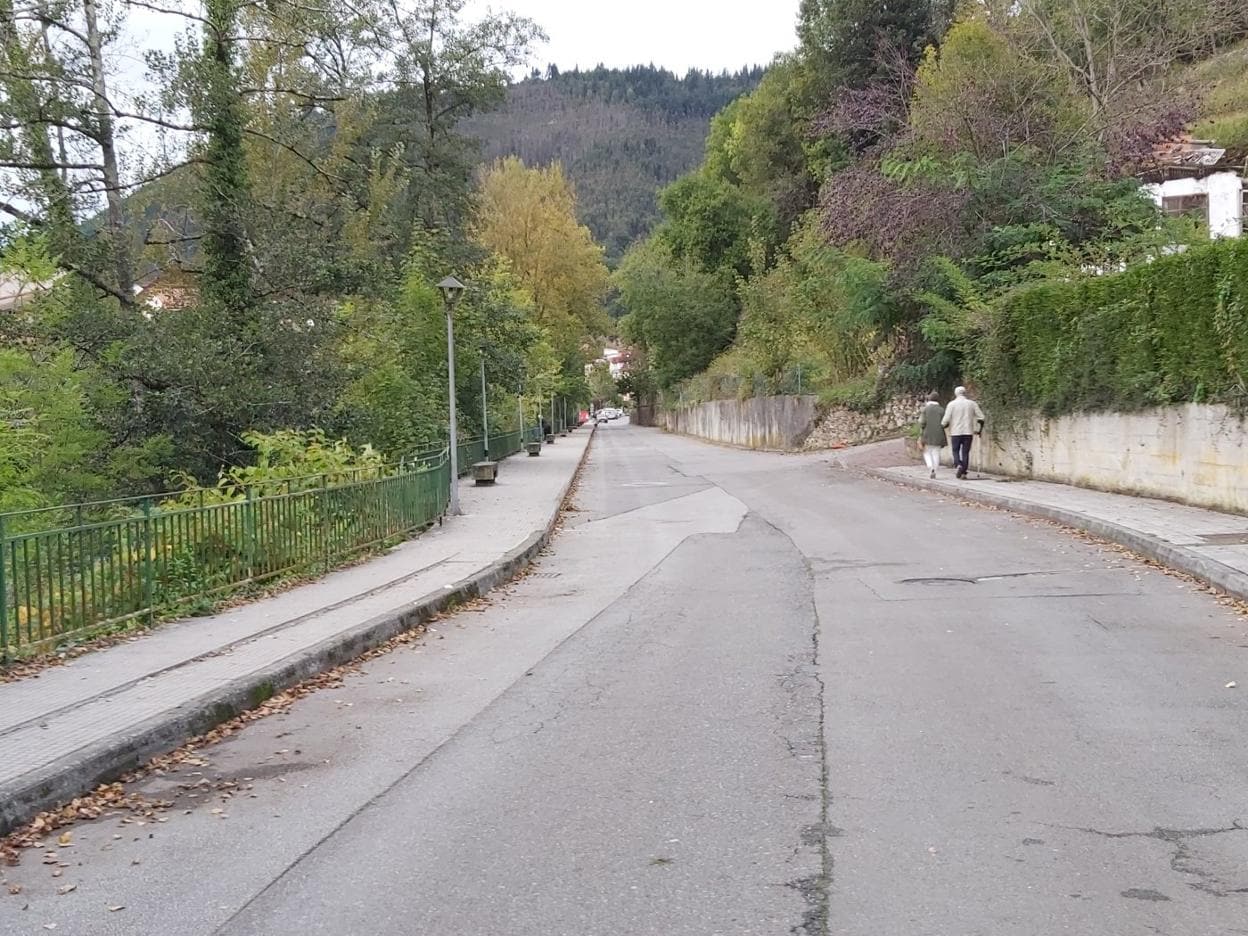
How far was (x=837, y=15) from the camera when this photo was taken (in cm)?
4691

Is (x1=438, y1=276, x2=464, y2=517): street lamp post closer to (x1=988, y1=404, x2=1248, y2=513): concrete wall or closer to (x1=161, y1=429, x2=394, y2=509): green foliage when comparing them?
(x1=161, y1=429, x2=394, y2=509): green foliage

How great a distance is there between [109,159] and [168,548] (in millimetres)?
16574

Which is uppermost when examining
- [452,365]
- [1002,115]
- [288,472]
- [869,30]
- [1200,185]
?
[869,30]

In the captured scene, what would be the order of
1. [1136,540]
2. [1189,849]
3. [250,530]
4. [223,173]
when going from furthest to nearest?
[223,173], [1136,540], [250,530], [1189,849]

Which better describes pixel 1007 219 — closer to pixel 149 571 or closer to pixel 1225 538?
pixel 1225 538

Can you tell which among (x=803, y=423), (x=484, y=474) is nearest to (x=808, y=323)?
(x=803, y=423)

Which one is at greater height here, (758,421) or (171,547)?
(758,421)

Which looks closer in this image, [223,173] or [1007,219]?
[223,173]

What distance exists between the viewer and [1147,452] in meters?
16.0

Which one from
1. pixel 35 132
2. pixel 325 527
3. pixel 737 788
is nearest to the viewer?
pixel 737 788

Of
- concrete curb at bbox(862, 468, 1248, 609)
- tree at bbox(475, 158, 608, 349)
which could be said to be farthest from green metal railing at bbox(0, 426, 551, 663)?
tree at bbox(475, 158, 608, 349)

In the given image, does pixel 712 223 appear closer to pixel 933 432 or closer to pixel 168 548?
pixel 933 432

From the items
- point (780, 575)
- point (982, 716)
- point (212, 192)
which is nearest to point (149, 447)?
point (212, 192)

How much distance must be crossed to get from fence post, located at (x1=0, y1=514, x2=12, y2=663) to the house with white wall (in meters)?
26.0
